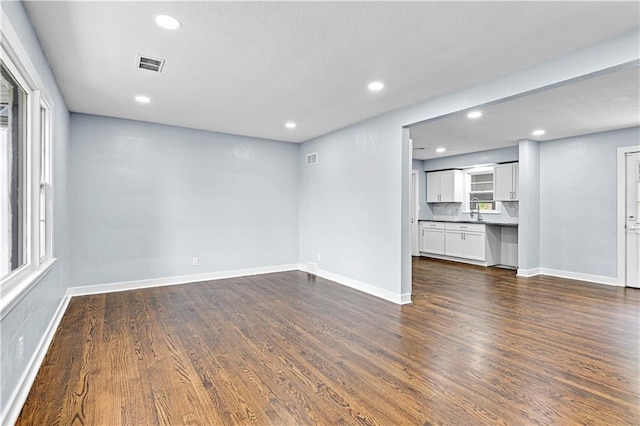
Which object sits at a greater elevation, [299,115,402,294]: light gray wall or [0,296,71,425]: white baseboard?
[299,115,402,294]: light gray wall

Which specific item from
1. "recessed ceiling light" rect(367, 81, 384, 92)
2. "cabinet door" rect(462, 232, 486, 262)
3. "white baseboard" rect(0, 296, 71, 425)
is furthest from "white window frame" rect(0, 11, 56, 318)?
"cabinet door" rect(462, 232, 486, 262)

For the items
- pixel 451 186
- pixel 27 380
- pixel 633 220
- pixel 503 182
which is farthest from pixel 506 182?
A: pixel 27 380

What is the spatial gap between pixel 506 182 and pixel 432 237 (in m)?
2.05

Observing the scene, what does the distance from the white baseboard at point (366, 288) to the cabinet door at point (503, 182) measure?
419cm

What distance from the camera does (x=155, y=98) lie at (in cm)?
399

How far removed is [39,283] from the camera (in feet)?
8.68

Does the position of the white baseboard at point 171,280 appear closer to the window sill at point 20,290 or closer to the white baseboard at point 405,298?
the window sill at point 20,290

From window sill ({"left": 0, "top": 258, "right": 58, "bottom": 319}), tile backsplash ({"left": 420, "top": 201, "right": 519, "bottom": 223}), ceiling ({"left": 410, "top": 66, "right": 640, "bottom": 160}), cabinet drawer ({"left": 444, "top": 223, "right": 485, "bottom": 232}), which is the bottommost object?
window sill ({"left": 0, "top": 258, "right": 58, "bottom": 319})

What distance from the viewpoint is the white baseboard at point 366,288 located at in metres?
4.34

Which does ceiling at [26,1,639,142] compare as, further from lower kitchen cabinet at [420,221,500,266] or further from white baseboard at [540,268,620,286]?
white baseboard at [540,268,620,286]

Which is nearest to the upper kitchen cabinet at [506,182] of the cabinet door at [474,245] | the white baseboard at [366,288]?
the cabinet door at [474,245]

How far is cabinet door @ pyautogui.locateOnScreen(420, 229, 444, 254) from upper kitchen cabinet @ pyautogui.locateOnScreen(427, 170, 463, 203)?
0.87 m

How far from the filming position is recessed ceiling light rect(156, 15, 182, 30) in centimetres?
229

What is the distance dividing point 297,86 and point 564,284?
5237 millimetres
